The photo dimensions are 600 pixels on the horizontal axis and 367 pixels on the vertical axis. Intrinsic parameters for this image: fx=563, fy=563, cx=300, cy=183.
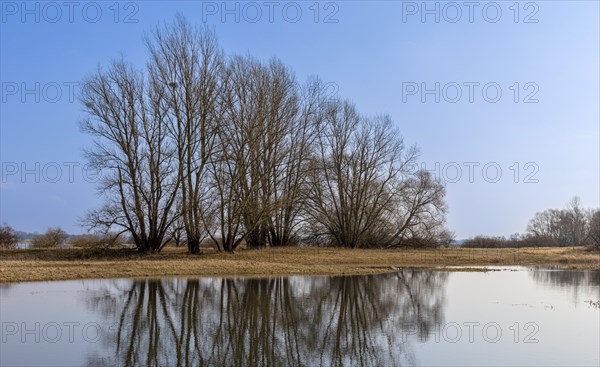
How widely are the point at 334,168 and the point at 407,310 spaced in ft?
112

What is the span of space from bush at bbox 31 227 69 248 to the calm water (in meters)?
27.2

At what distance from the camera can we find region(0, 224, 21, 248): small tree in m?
45.1

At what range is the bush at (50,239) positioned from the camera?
47000 mm

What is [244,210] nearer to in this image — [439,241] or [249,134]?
[249,134]

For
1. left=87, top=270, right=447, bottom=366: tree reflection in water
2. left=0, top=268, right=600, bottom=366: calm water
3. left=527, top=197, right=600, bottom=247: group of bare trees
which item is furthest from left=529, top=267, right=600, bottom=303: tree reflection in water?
left=527, top=197, right=600, bottom=247: group of bare trees

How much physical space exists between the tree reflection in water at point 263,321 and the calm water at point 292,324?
3 cm

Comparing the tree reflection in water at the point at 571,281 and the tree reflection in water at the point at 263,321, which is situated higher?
the tree reflection in water at the point at 263,321

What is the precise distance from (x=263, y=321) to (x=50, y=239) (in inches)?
1551

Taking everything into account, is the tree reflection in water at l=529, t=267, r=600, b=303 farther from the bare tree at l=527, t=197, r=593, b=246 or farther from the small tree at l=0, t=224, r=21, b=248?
the bare tree at l=527, t=197, r=593, b=246

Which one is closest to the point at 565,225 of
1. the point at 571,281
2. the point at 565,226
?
the point at 565,226

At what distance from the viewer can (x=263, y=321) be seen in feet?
44.8

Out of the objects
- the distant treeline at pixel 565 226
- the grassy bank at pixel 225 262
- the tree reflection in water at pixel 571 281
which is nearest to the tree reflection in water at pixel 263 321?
the grassy bank at pixel 225 262

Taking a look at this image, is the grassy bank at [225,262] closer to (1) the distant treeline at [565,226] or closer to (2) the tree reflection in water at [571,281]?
(2) the tree reflection in water at [571,281]

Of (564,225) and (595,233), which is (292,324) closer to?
(595,233)
